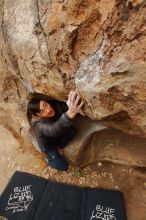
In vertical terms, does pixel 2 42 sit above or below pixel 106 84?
above

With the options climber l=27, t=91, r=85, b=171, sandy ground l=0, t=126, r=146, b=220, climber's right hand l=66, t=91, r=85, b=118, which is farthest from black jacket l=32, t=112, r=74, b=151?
sandy ground l=0, t=126, r=146, b=220

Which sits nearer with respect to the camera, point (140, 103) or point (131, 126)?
point (140, 103)

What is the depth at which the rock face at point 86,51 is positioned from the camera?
143 centimetres

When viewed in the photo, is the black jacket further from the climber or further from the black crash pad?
the black crash pad

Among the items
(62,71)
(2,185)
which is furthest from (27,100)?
(2,185)

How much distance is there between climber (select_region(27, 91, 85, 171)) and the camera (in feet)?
7.23

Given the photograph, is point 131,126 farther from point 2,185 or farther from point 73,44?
point 2,185

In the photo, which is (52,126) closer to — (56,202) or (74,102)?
(74,102)

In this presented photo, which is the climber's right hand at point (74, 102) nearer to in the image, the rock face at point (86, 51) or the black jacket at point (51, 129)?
the rock face at point (86, 51)

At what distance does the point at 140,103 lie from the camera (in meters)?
1.55

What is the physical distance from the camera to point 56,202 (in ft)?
7.99

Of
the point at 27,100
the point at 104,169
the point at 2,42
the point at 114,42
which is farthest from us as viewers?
the point at 104,169

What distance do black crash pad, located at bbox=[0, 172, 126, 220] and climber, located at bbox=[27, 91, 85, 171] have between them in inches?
10.3

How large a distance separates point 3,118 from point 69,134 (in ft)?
2.67
